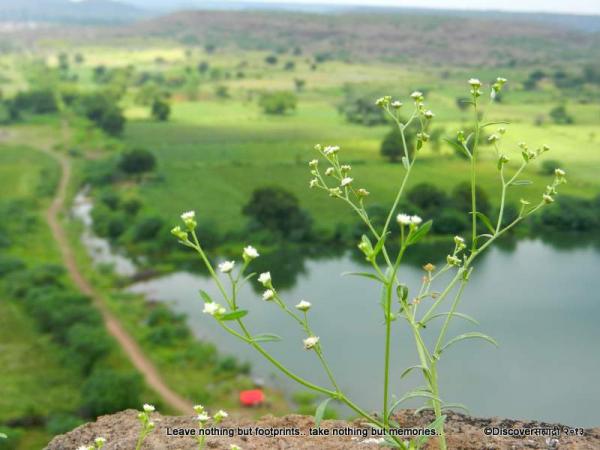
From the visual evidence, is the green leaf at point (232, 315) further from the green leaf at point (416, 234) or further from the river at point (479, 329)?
the river at point (479, 329)

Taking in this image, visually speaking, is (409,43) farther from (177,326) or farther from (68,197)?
(177,326)

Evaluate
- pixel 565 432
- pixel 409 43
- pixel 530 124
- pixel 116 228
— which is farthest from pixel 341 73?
pixel 565 432

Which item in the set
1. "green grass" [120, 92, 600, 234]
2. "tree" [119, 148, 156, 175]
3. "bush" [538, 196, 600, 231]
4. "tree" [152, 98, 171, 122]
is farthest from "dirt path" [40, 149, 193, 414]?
"bush" [538, 196, 600, 231]

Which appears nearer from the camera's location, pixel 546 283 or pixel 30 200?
pixel 546 283

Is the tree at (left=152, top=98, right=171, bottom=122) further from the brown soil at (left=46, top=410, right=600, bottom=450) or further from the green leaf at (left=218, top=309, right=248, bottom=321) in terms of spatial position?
the green leaf at (left=218, top=309, right=248, bottom=321)

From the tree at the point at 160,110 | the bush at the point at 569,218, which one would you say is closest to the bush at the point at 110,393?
the bush at the point at 569,218
